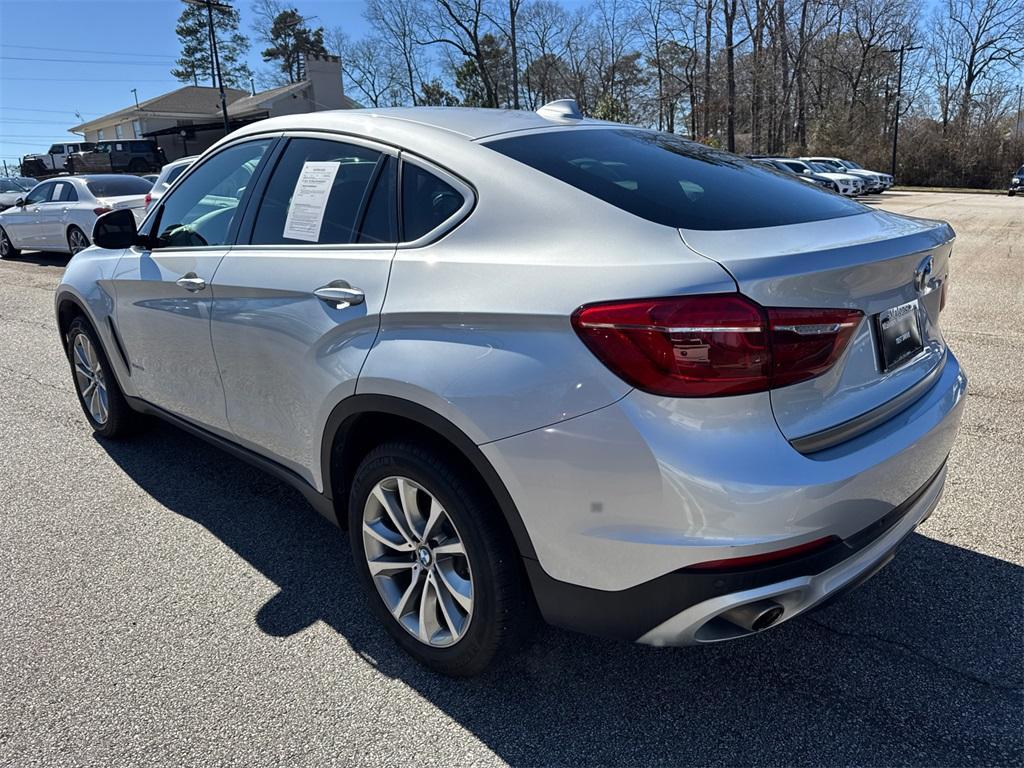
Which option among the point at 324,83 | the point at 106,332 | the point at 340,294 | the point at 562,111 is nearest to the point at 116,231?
the point at 106,332

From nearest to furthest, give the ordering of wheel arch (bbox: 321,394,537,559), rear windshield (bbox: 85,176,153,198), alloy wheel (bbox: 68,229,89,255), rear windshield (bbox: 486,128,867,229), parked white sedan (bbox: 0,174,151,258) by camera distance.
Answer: wheel arch (bbox: 321,394,537,559) → rear windshield (bbox: 486,128,867,229) → parked white sedan (bbox: 0,174,151,258) → rear windshield (bbox: 85,176,153,198) → alloy wheel (bbox: 68,229,89,255)

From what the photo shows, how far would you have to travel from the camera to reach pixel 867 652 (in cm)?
248

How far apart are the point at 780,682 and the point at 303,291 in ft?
6.68

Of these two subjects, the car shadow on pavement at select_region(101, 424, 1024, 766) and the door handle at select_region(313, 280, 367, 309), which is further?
the door handle at select_region(313, 280, 367, 309)

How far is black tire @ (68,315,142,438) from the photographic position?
14.1 ft

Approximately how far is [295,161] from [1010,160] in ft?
168

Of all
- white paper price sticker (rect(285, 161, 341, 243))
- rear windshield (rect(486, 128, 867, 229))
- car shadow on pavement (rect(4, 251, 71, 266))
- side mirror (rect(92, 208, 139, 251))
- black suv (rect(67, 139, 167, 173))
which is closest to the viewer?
rear windshield (rect(486, 128, 867, 229))

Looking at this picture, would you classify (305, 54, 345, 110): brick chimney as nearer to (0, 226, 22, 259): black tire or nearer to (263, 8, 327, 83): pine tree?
(263, 8, 327, 83): pine tree

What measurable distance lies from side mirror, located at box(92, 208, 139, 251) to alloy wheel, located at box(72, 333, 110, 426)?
901mm

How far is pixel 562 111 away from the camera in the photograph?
127 inches

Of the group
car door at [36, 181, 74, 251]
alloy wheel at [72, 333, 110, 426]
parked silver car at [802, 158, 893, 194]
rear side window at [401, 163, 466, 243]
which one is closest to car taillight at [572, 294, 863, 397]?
rear side window at [401, 163, 466, 243]

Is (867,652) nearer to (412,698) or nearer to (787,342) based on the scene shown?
(787,342)

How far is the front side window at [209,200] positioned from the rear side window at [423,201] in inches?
39.7

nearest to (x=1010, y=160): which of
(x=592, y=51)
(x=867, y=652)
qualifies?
(x=592, y=51)
